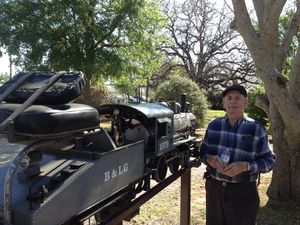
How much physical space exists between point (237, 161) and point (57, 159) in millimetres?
1567

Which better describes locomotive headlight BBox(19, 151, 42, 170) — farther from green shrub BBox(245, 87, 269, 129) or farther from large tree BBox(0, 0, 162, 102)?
green shrub BBox(245, 87, 269, 129)

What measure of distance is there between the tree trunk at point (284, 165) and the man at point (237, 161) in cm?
366

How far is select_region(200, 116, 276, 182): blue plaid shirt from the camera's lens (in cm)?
356

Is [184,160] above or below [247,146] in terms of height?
below

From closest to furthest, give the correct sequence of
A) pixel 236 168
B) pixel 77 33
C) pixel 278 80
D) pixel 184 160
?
pixel 236 168 < pixel 184 160 < pixel 278 80 < pixel 77 33

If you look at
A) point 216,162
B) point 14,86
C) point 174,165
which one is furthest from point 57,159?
point 174,165

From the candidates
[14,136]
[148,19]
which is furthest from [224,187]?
[148,19]

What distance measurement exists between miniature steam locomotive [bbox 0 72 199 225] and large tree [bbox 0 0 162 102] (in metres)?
13.6

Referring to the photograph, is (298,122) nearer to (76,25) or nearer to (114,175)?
(114,175)

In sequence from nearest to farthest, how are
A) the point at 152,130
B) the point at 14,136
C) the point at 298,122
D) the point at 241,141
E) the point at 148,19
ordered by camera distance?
the point at 14,136
the point at 241,141
the point at 152,130
the point at 298,122
the point at 148,19

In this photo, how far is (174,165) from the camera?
192 inches

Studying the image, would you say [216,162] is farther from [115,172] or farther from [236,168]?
[115,172]

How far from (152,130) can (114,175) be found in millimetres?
1054

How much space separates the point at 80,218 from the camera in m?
2.68
